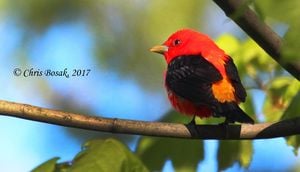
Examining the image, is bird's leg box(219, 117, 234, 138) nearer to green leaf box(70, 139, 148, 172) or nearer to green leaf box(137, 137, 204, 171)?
green leaf box(137, 137, 204, 171)

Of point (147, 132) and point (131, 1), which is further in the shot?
point (131, 1)

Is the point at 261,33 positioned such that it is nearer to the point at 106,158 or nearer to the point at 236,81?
the point at 106,158

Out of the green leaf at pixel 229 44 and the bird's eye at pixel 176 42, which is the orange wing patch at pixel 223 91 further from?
the bird's eye at pixel 176 42

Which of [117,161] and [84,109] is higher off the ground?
[117,161]

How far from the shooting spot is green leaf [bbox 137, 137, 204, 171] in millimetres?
2234

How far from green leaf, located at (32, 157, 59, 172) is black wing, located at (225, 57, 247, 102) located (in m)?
0.85

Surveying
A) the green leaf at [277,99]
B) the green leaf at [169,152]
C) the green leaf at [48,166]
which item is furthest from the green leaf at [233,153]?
the green leaf at [48,166]

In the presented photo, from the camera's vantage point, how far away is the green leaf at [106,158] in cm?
159

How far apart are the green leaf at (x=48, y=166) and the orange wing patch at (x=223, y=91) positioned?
2.60 ft

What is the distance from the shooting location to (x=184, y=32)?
312 cm

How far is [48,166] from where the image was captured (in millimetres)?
1707

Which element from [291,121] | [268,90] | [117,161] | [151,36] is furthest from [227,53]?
[151,36]

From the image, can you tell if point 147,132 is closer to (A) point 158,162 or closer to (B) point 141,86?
(A) point 158,162

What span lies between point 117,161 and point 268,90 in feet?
4.31
